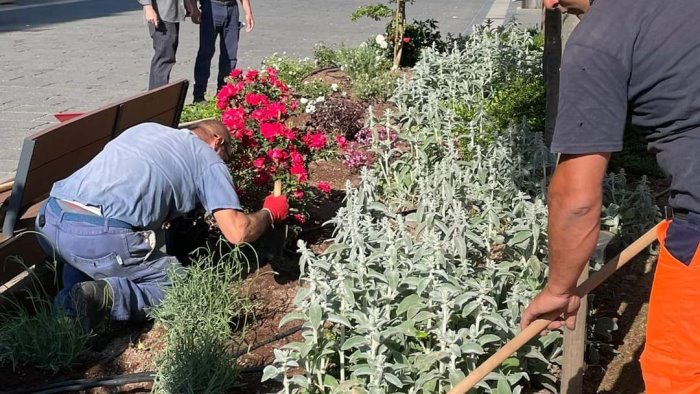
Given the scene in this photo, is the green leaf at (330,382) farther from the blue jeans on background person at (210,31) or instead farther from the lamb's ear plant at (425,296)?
the blue jeans on background person at (210,31)

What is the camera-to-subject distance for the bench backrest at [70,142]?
412cm

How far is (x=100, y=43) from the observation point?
43.2 ft

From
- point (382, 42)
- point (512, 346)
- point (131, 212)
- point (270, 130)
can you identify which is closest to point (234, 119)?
point (270, 130)

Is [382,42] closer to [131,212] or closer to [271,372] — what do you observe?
[131,212]

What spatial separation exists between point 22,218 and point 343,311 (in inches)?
84.0

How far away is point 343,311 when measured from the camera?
10.6 feet

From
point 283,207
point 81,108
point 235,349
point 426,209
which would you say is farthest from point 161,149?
point 81,108

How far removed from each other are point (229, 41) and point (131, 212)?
197 inches

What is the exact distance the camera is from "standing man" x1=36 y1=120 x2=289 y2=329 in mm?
4035

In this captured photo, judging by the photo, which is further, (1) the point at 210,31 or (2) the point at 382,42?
(2) the point at 382,42

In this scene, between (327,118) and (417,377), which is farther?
(327,118)

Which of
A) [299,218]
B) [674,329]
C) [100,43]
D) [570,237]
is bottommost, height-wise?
[100,43]

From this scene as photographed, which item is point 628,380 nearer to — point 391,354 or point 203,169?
point 391,354

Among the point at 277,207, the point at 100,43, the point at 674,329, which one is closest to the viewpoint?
the point at 674,329
